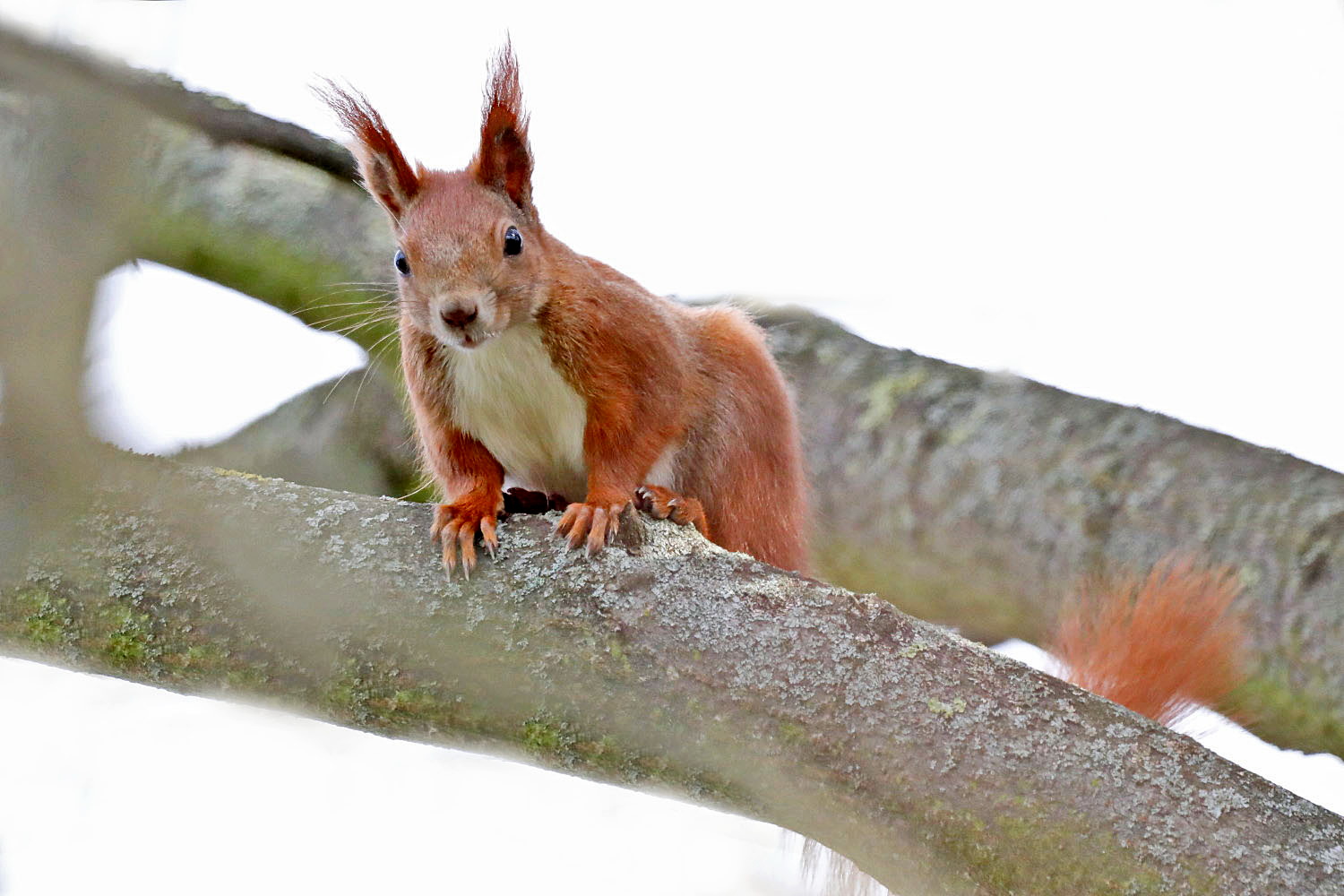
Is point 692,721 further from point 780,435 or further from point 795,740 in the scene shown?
point 780,435

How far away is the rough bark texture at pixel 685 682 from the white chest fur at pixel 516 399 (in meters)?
0.65

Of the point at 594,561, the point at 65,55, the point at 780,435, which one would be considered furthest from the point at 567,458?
the point at 65,55

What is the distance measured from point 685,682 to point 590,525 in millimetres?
304

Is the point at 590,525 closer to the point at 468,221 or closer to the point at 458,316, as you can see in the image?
the point at 458,316

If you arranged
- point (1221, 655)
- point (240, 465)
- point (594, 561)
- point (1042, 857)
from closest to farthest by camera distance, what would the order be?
point (1042, 857), point (594, 561), point (1221, 655), point (240, 465)

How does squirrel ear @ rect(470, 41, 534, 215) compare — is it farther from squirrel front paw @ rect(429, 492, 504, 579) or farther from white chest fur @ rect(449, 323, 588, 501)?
squirrel front paw @ rect(429, 492, 504, 579)

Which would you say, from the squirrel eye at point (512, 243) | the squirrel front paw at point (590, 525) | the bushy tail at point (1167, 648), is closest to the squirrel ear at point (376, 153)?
the squirrel eye at point (512, 243)

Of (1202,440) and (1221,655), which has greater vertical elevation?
(1202,440)

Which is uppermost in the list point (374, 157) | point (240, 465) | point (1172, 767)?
point (374, 157)

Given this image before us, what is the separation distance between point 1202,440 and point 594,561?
1.48 m

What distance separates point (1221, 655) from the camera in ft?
7.02

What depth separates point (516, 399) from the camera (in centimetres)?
218

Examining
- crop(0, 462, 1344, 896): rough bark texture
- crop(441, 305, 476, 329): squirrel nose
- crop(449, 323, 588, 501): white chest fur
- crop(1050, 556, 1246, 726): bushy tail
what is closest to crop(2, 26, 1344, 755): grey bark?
crop(1050, 556, 1246, 726): bushy tail

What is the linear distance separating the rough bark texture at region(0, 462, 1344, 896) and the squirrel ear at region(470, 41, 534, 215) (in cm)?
84
